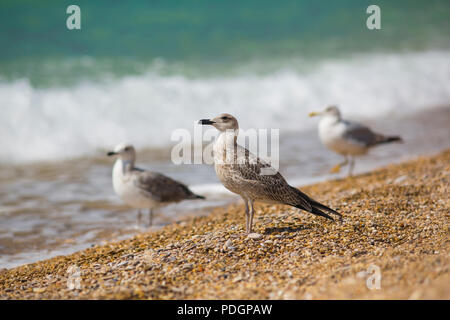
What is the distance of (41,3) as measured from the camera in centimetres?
1623

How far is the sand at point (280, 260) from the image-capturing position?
3.15 meters

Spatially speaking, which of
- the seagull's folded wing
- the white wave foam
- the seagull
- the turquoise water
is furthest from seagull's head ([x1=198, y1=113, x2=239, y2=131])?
the turquoise water

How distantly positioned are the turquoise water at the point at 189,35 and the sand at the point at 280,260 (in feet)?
33.1

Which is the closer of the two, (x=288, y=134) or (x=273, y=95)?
(x=288, y=134)

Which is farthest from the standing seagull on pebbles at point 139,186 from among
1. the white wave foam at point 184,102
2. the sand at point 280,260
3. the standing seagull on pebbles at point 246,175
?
the white wave foam at point 184,102

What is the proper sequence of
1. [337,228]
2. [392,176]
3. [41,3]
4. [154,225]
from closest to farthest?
[337,228]
[154,225]
[392,176]
[41,3]

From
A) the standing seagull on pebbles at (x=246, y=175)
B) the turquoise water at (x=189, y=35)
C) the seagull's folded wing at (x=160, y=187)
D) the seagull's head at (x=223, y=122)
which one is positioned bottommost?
the seagull's folded wing at (x=160, y=187)

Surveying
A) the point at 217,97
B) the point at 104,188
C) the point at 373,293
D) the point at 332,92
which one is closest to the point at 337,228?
the point at 373,293

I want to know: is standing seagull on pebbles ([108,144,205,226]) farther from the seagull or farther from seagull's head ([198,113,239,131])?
the seagull

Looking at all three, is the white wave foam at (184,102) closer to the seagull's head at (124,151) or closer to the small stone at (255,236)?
the seagull's head at (124,151)

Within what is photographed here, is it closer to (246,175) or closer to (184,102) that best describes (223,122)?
(246,175)
